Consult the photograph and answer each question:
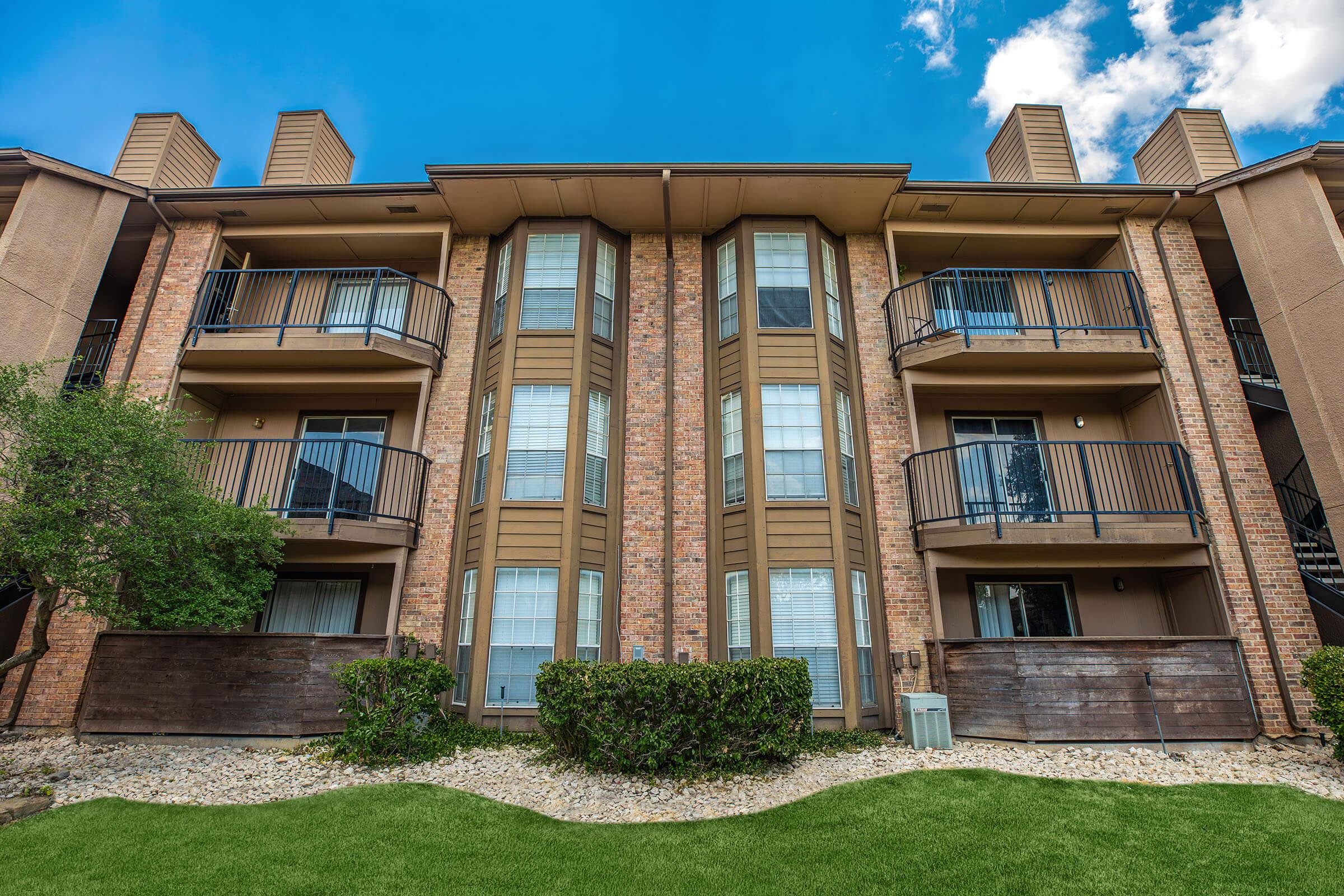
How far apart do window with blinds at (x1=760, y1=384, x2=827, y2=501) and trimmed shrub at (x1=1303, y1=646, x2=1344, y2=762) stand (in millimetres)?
5930

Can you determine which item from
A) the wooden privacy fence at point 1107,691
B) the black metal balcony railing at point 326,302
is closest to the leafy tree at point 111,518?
the black metal balcony railing at point 326,302

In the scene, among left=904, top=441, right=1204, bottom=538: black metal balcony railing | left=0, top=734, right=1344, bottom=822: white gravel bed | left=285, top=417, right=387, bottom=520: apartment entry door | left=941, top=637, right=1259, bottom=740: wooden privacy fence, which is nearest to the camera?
left=0, top=734, right=1344, bottom=822: white gravel bed

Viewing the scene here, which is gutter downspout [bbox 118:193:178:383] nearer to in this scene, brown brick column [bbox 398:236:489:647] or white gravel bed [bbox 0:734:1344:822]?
brown brick column [bbox 398:236:489:647]

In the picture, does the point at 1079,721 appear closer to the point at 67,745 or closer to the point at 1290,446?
the point at 1290,446

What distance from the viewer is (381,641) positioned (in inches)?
343

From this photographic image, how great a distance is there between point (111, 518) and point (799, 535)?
8547 millimetres

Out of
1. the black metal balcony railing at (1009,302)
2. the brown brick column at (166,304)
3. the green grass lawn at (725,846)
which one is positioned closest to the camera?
the green grass lawn at (725,846)

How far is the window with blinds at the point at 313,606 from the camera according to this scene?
399 inches

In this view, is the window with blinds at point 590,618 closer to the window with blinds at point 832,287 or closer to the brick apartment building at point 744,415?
the brick apartment building at point 744,415

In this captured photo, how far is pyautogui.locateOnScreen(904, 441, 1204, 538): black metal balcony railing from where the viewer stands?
9.84m

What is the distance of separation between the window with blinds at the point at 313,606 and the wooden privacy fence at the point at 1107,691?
938 cm

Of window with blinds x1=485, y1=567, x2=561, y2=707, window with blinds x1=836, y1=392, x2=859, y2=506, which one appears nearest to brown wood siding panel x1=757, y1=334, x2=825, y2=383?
window with blinds x1=836, y1=392, x2=859, y2=506

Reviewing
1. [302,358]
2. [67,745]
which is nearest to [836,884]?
[67,745]

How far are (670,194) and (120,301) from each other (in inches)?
461
